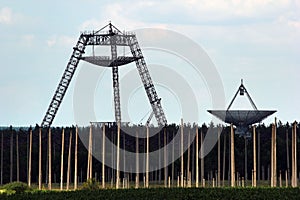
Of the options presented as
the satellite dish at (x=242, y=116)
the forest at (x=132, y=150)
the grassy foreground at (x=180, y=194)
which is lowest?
the grassy foreground at (x=180, y=194)

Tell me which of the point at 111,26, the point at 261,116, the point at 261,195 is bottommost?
the point at 261,195

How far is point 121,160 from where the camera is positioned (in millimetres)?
89062

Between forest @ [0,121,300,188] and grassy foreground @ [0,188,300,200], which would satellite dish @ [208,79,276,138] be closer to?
forest @ [0,121,300,188]

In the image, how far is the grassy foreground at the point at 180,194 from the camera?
179ft

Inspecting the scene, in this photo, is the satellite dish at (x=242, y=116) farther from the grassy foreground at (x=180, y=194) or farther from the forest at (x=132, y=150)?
the grassy foreground at (x=180, y=194)

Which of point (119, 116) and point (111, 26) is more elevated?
point (111, 26)

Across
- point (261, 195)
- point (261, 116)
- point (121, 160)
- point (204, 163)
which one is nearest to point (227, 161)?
point (204, 163)

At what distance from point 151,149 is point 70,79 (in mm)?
12463

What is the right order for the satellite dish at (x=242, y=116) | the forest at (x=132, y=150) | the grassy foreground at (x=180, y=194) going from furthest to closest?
1. the forest at (x=132, y=150)
2. the satellite dish at (x=242, y=116)
3. the grassy foreground at (x=180, y=194)

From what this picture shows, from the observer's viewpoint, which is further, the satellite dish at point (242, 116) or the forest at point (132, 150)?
the forest at point (132, 150)

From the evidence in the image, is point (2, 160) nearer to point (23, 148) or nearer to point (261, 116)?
point (23, 148)

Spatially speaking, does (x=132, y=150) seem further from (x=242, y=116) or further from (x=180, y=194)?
(x=180, y=194)

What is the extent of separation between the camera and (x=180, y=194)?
2210 inches

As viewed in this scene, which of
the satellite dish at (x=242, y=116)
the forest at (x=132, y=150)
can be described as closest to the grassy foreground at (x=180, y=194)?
the satellite dish at (x=242, y=116)
